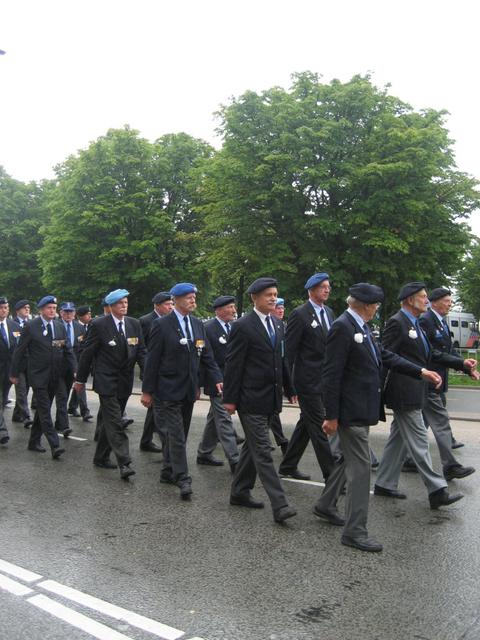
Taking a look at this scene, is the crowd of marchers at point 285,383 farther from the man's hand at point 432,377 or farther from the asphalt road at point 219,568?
the asphalt road at point 219,568

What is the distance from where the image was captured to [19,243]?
4031cm

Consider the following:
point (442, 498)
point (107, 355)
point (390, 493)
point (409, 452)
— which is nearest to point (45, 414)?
point (107, 355)

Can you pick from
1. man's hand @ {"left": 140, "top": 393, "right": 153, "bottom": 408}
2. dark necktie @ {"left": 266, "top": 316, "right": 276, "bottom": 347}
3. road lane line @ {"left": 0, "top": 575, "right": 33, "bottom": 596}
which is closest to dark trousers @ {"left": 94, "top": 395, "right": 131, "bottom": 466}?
man's hand @ {"left": 140, "top": 393, "right": 153, "bottom": 408}

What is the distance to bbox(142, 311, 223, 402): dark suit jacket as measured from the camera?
643cm

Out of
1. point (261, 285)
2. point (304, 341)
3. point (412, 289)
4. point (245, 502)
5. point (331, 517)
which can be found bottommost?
point (245, 502)

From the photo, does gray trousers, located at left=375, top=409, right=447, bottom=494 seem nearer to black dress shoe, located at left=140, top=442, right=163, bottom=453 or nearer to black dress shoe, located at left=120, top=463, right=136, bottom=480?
black dress shoe, located at left=120, top=463, right=136, bottom=480

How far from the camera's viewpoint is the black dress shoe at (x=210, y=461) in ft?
25.6

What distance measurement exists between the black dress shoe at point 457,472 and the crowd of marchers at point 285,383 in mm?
25

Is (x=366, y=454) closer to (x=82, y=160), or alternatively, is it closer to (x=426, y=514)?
(x=426, y=514)

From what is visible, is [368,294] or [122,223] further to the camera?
[122,223]

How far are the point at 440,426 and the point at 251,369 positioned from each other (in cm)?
252

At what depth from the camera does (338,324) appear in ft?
16.3

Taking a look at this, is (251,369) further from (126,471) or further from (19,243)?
(19,243)

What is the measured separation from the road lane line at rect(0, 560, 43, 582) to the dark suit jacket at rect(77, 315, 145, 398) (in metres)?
2.89
